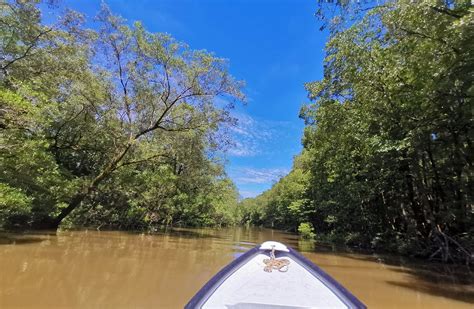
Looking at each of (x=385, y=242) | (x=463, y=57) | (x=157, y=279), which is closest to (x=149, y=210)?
(x=385, y=242)

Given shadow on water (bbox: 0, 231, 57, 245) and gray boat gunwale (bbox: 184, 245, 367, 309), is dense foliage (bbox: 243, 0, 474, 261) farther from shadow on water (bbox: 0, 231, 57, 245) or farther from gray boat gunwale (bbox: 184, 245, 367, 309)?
shadow on water (bbox: 0, 231, 57, 245)

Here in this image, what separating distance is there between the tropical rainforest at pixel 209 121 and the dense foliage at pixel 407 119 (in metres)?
0.07

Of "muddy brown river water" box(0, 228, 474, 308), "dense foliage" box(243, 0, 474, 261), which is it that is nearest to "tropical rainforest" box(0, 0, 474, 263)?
"dense foliage" box(243, 0, 474, 261)

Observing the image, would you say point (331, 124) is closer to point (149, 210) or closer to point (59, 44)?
point (59, 44)

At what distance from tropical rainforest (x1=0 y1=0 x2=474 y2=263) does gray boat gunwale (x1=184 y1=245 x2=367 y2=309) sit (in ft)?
18.9

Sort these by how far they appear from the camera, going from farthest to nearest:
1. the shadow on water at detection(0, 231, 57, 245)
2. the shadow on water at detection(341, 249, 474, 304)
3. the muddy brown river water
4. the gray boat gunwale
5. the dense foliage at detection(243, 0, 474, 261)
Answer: the shadow on water at detection(0, 231, 57, 245) < the dense foliage at detection(243, 0, 474, 261) < the shadow on water at detection(341, 249, 474, 304) < the muddy brown river water < the gray boat gunwale

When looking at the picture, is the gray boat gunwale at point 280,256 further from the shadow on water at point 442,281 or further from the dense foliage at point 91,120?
the dense foliage at point 91,120

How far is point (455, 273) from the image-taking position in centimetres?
1115

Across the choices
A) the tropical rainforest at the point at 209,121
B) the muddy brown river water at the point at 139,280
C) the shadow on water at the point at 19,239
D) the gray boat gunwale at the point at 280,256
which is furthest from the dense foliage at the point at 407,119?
the shadow on water at the point at 19,239

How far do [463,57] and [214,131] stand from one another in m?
13.4

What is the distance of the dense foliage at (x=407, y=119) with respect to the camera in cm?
965

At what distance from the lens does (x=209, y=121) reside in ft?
63.1

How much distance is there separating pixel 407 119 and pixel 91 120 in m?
16.1

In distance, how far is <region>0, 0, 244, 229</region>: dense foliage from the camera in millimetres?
12016
